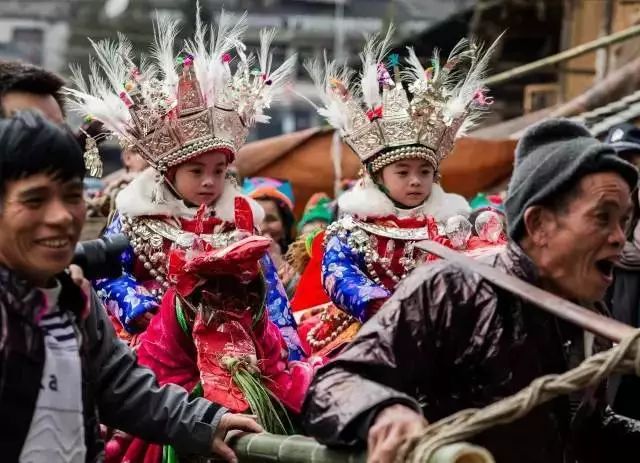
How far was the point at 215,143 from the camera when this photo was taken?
5734 mm

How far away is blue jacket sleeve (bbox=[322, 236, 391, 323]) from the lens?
5.74m

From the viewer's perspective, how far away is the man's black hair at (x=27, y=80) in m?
3.48

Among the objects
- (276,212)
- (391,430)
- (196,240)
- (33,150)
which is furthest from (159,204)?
(276,212)

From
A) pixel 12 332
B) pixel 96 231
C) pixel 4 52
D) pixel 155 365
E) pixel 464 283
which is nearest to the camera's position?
pixel 12 332

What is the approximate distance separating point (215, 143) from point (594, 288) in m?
2.69

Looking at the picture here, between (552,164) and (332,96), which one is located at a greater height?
(552,164)

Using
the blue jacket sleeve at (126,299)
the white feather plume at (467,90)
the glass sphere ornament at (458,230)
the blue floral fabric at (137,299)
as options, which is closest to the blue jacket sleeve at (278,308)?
the blue floral fabric at (137,299)

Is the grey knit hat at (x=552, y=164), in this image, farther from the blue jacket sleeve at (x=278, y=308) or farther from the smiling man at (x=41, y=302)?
the blue jacket sleeve at (x=278, y=308)

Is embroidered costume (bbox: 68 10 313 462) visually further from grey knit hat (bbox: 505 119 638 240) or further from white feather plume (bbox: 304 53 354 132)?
grey knit hat (bbox: 505 119 638 240)

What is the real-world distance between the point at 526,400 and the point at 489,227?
346 centimetres

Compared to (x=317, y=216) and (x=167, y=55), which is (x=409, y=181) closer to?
(x=167, y=55)

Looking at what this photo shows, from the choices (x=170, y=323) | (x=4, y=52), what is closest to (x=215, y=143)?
(x=170, y=323)

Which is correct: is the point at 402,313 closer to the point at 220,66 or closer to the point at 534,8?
the point at 220,66

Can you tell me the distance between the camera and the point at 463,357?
3.25 metres
